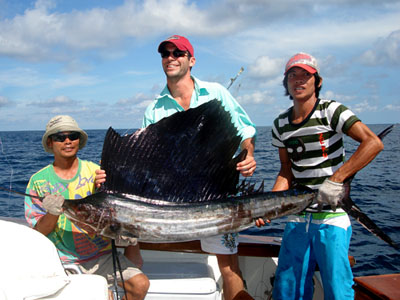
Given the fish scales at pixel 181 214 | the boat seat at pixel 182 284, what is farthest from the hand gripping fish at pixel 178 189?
the boat seat at pixel 182 284

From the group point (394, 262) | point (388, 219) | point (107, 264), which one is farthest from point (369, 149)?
point (388, 219)

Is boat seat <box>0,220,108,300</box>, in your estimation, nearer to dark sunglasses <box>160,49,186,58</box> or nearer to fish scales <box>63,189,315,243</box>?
fish scales <box>63,189,315,243</box>

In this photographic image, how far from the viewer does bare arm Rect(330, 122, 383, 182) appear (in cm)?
193

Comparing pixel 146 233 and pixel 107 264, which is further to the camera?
pixel 107 264

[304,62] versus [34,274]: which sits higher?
[304,62]

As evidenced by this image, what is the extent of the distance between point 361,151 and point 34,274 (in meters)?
1.77

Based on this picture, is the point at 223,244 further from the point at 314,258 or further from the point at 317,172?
the point at 317,172

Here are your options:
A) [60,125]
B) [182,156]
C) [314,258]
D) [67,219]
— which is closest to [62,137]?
[60,125]

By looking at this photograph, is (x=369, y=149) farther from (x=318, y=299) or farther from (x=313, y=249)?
(x=318, y=299)

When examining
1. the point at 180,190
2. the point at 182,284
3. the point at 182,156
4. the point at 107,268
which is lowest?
the point at 182,284

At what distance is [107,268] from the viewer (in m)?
2.25

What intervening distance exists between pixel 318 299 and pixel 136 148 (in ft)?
5.79

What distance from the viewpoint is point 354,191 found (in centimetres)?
866

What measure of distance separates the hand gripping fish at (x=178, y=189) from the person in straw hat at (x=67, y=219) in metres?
0.30
